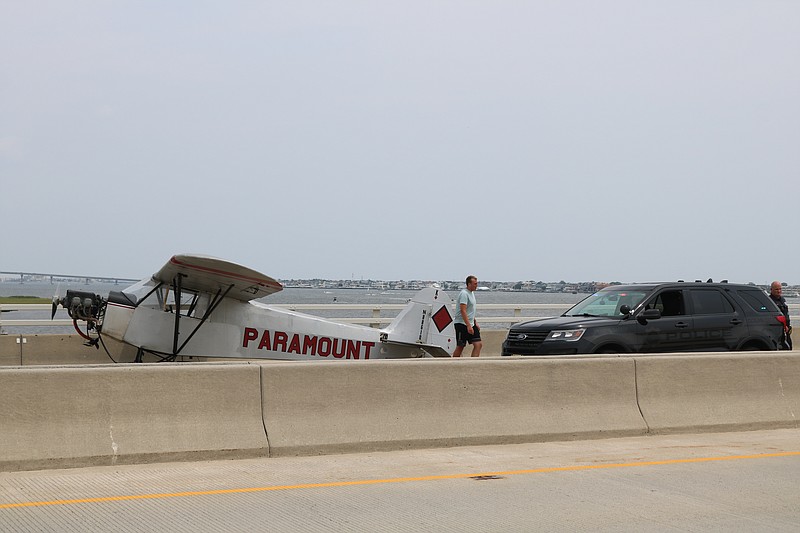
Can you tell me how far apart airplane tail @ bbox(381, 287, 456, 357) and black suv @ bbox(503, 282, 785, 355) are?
1738 millimetres

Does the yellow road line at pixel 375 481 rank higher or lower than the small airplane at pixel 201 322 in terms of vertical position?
lower

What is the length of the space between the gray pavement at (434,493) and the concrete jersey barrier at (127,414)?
0.16 meters

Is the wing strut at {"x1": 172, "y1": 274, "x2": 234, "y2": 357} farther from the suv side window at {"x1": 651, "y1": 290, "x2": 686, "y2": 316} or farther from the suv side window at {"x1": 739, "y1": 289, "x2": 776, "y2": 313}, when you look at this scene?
the suv side window at {"x1": 739, "y1": 289, "x2": 776, "y2": 313}

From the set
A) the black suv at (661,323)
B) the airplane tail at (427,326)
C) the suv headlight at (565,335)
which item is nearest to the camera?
the suv headlight at (565,335)

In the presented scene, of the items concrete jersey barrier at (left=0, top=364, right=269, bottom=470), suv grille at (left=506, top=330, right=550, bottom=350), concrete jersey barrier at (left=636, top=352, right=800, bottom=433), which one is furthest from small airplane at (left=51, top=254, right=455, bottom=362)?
concrete jersey barrier at (left=636, top=352, right=800, bottom=433)

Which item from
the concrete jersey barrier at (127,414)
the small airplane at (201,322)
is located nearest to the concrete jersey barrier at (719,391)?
the concrete jersey barrier at (127,414)

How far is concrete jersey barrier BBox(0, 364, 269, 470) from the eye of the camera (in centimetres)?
752

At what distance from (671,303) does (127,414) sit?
945cm

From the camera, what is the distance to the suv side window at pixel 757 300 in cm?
1497

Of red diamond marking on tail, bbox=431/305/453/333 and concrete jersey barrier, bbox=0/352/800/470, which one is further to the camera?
red diamond marking on tail, bbox=431/305/453/333

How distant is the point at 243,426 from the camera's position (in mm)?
8258

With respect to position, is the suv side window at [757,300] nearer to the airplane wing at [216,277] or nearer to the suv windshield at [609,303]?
the suv windshield at [609,303]

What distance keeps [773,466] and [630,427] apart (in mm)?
1759

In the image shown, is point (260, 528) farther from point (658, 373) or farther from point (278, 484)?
point (658, 373)
